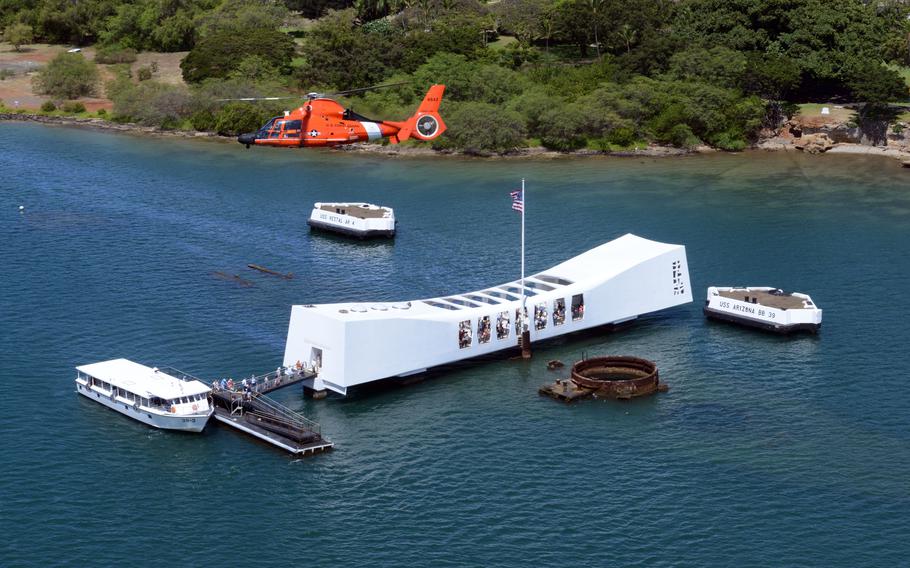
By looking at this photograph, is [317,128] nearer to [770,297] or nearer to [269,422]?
[770,297]

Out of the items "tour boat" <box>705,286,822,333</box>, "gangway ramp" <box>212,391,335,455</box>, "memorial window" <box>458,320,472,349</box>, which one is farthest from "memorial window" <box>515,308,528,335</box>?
"gangway ramp" <box>212,391,335,455</box>

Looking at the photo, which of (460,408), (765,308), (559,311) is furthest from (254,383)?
(765,308)

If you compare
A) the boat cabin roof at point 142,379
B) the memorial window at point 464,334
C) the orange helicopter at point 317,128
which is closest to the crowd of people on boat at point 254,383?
the boat cabin roof at point 142,379

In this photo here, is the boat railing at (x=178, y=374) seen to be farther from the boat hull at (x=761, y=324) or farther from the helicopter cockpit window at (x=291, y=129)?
the boat hull at (x=761, y=324)

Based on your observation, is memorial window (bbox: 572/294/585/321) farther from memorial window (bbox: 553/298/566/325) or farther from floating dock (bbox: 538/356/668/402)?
floating dock (bbox: 538/356/668/402)

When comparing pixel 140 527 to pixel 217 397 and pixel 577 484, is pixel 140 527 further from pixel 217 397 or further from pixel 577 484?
pixel 577 484

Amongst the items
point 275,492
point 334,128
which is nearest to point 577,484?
point 275,492
